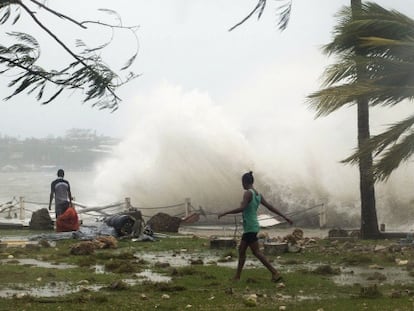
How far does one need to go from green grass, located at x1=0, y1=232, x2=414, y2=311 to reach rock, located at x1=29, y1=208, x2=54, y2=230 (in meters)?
5.42

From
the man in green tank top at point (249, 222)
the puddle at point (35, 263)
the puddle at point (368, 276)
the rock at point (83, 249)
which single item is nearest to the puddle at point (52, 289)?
the man in green tank top at point (249, 222)

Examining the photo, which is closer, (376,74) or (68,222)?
(376,74)

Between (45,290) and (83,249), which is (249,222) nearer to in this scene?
(45,290)

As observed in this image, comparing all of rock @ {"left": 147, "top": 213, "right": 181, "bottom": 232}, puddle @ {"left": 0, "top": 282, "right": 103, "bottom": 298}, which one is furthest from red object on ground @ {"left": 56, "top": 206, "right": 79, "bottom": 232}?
puddle @ {"left": 0, "top": 282, "right": 103, "bottom": 298}

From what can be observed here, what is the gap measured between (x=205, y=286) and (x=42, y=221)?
35.2ft

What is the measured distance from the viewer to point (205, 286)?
9750mm

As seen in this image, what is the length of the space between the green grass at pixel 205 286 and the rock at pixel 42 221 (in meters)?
5.42

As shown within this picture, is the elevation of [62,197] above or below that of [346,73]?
below

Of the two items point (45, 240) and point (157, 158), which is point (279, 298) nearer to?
point (45, 240)

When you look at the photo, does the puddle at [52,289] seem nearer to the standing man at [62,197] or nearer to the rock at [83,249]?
the rock at [83,249]

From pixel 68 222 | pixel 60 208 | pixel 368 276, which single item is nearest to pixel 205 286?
pixel 368 276

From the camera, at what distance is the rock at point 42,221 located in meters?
19.5

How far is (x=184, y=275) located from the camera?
1080cm

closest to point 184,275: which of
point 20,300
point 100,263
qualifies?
point 100,263
